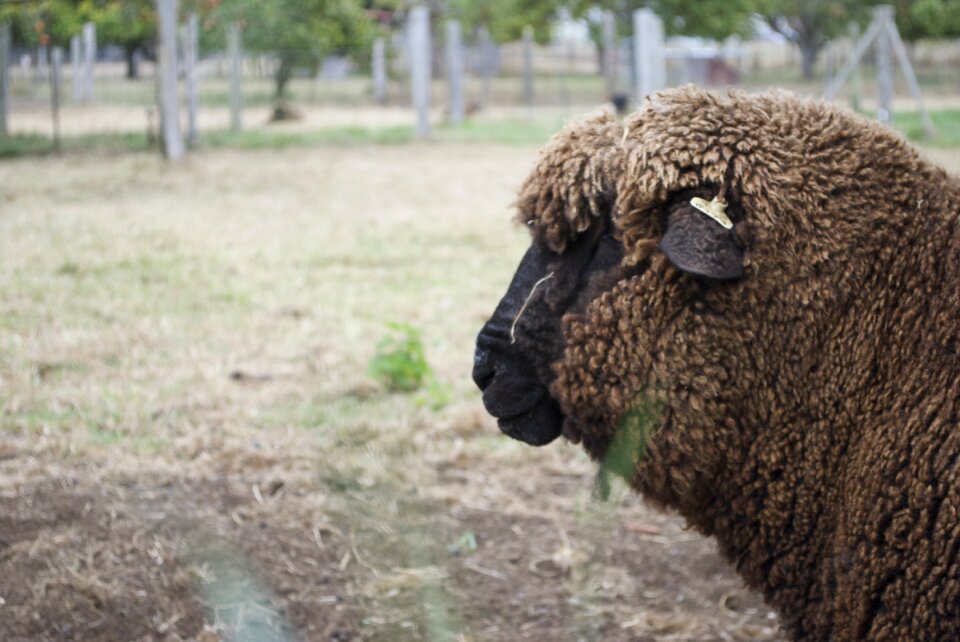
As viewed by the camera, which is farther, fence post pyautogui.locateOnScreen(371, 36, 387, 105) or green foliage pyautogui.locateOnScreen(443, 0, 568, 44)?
green foliage pyautogui.locateOnScreen(443, 0, 568, 44)

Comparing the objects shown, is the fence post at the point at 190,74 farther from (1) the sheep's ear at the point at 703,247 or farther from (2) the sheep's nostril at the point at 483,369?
(1) the sheep's ear at the point at 703,247

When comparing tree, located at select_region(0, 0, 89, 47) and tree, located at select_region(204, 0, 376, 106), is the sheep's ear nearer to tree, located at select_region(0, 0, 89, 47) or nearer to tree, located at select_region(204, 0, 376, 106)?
tree, located at select_region(0, 0, 89, 47)

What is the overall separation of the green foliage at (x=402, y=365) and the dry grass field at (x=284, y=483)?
8cm

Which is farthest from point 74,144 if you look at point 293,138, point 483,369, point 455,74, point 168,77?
point 483,369

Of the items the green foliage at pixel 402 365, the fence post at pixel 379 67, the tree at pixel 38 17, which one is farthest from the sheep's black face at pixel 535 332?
the fence post at pixel 379 67

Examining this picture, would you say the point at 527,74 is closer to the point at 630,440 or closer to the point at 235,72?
Answer: the point at 235,72

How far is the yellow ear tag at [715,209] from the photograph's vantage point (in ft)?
8.53

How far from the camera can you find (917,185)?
8.82ft

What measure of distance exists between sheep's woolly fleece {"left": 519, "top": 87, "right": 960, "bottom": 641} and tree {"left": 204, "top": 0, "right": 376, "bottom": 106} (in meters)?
19.0

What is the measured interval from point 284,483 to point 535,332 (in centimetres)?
222

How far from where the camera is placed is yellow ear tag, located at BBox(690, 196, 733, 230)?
8.53 feet

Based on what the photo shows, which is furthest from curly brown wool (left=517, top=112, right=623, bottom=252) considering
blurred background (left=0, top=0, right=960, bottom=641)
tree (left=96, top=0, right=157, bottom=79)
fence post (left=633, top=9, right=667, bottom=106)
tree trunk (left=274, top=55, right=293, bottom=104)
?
tree trunk (left=274, top=55, right=293, bottom=104)

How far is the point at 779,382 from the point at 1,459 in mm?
3603

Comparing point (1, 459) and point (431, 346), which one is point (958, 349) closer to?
point (1, 459)
